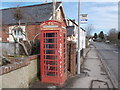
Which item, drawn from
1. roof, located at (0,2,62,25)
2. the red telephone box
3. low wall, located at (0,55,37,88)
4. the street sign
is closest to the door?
the red telephone box

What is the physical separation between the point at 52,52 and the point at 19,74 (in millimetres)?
1736

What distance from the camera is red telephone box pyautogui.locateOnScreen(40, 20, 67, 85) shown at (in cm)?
512

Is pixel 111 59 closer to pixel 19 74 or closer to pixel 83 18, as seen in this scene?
pixel 83 18

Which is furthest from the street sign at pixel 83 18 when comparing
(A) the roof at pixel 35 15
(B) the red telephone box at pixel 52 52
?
(A) the roof at pixel 35 15

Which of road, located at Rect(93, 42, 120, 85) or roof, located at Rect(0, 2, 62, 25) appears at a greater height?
roof, located at Rect(0, 2, 62, 25)

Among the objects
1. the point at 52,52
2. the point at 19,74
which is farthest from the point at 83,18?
the point at 19,74

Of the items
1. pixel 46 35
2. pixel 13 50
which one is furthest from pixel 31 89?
pixel 13 50

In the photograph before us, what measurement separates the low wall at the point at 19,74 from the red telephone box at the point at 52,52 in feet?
1.56

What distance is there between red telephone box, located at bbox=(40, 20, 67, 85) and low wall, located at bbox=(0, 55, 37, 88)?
1.56 ft

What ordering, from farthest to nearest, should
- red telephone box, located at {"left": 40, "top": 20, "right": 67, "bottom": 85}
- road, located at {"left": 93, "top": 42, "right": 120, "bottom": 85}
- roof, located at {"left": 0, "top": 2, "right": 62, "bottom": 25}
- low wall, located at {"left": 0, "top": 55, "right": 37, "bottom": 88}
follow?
roof, located at {"left": 0, "top": 2, "right": 62, "bottom": 25} → road, located at {"left": 93, "top": 42, "right": 120, "bottom": 85} → red telephone box, located at {"left": 40, "top": 20, "right": 67, "bottom": 85} → low wall, located at {"left": 0, "top": 55, "right": 37, "bottom": 88}

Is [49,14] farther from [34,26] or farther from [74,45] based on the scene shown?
[74,45]

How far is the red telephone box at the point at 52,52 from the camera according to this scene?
5.12 metres

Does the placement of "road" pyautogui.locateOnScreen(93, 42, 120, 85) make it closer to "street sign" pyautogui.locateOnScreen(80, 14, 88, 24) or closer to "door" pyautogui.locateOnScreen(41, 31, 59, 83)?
"door" pyautogui.locateOnScreen(41, 31, 59, 83)

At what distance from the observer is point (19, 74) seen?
4234mm
